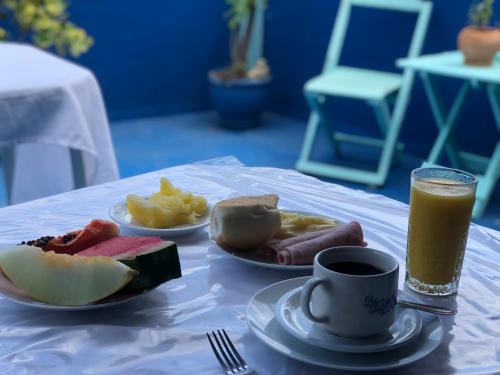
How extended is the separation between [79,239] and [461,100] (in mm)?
2310

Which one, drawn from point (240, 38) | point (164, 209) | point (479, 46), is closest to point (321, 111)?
Result: point (479, 46)

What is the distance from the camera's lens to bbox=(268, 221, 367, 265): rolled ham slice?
831 millimetres

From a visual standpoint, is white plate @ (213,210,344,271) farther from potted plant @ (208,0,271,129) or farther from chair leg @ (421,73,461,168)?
potted plant @ (208,0,271,129)

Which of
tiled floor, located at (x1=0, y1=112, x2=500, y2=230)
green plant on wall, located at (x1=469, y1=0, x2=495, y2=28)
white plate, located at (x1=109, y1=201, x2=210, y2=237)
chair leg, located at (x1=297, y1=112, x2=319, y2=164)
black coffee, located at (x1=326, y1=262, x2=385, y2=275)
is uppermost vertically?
green plant on wall, located at (x1=469, y1=0, x2=495, y2=28)

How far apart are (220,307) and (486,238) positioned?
43 centimetres

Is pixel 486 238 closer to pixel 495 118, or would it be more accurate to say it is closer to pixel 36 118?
pixel 36 118

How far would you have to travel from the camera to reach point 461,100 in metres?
2.88

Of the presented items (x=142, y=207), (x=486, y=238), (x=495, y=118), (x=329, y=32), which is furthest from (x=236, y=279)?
(x=329, y=32)

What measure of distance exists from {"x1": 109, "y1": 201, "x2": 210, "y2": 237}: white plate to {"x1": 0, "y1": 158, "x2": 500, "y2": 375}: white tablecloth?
0.02m

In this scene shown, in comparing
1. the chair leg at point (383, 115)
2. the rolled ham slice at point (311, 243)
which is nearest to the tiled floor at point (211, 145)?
the chair leg at point (383, 115)

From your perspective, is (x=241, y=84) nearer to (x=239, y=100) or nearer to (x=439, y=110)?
(x=239, y=100)

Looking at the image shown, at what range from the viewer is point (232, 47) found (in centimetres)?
410

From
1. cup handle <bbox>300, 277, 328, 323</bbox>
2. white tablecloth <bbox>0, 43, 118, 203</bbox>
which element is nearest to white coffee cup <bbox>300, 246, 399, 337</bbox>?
cup handle <bbox>300, 277, 328, 323</bbox>

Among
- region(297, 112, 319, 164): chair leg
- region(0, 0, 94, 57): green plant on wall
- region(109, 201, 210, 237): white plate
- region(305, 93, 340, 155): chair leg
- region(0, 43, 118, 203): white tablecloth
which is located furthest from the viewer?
region(0, 0, 94, 57): green plant on wall
